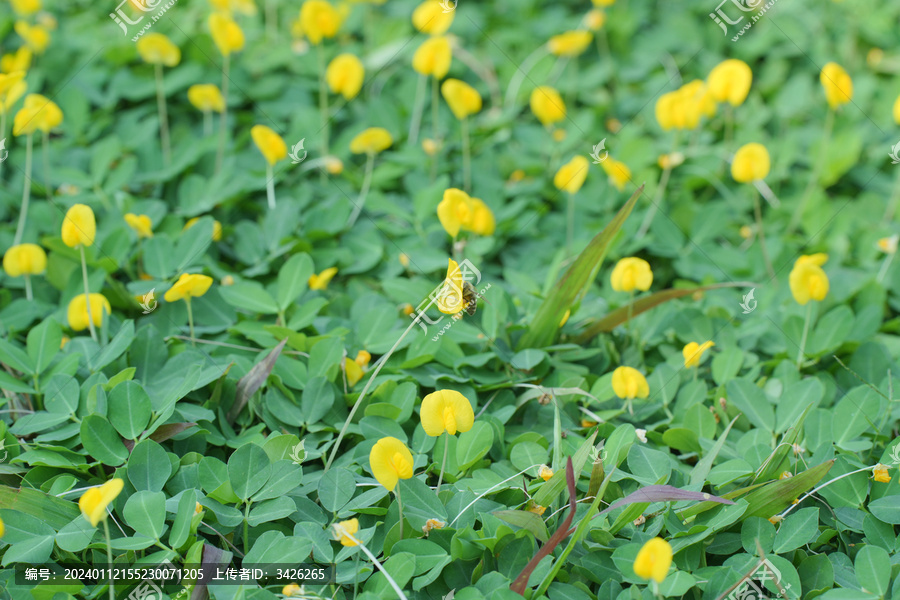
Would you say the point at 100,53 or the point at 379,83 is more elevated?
the point at 100,53

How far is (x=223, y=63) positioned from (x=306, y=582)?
190 centimetres

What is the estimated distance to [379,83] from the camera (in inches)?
101

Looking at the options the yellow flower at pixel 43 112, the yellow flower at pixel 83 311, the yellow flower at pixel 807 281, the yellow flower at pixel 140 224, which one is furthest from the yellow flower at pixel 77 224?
the yellow flower at pixel 807 281

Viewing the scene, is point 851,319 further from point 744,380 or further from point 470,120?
point 470,120

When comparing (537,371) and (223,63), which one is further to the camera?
(223,63)

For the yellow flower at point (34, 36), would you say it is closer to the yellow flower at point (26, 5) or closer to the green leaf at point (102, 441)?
the yellow flower at point (26, 5)

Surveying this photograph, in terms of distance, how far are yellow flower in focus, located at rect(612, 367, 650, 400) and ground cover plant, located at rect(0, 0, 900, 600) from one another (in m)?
0.01

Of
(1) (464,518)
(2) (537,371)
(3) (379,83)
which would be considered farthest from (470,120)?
(1) (464,518)

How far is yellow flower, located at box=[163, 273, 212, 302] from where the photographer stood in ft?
4.65

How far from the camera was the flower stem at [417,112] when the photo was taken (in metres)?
2.39

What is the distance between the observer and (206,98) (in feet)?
7.31

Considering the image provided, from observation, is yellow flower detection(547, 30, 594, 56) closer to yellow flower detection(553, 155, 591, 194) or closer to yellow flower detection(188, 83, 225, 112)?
yellow flower detection(553, 155, 591, 194)

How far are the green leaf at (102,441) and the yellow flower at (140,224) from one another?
590 mm
